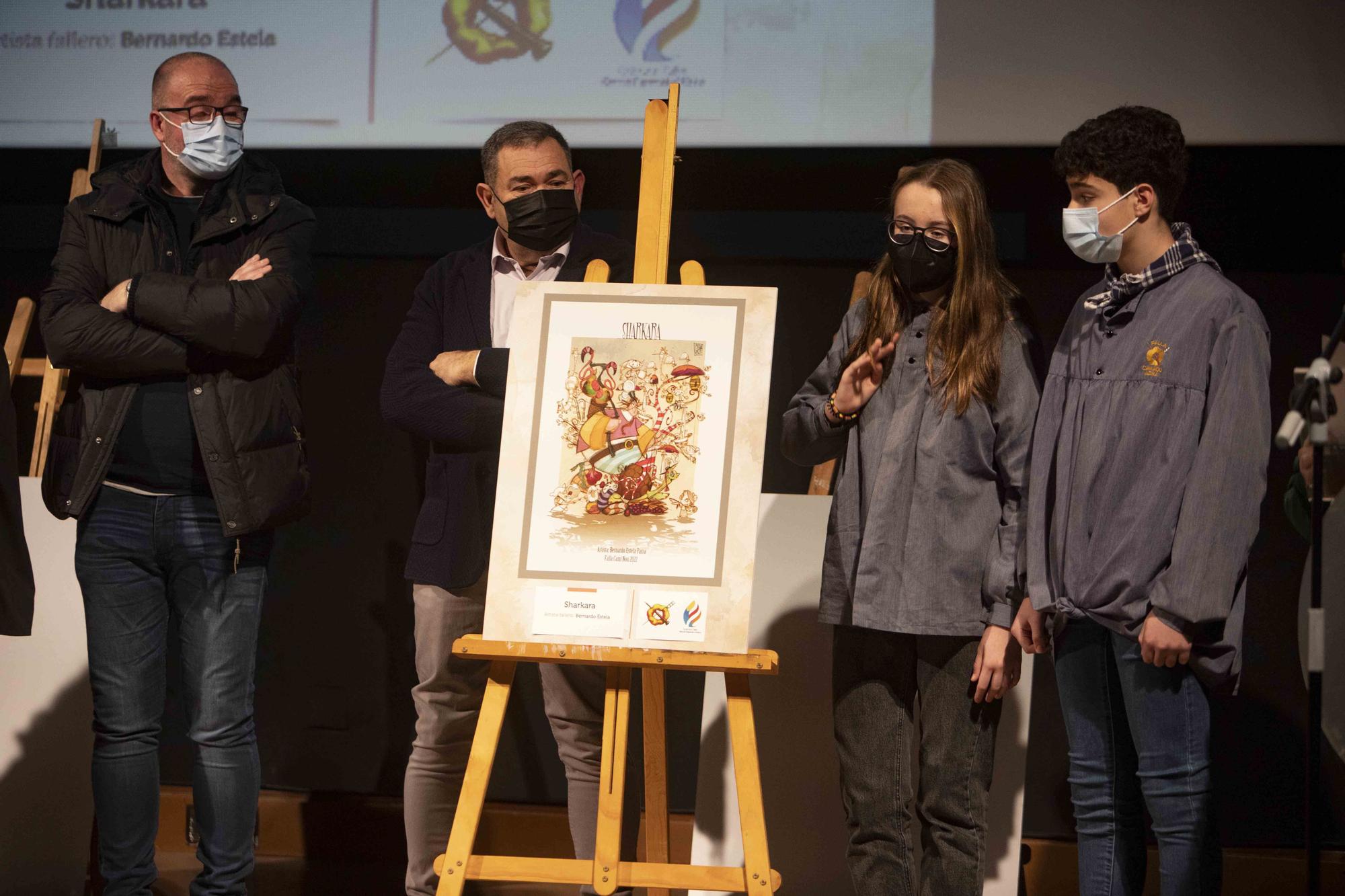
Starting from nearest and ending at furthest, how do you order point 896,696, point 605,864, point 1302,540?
point 605,864
point 896,696
point 1302,540

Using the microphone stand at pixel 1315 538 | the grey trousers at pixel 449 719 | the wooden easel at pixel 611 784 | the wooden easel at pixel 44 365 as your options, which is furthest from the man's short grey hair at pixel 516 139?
the microphone stand at pixel 1315 538

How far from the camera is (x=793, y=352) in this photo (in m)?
3.37

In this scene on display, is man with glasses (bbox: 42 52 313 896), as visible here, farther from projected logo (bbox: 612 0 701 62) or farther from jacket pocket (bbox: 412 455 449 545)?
projected logo (bbox: 612 0 701 62)

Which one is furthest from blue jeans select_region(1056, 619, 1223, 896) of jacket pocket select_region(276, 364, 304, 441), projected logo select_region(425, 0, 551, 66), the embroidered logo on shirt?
projected logo select_region(425, 0, 551, 66)

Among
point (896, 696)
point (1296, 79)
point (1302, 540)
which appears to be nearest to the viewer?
point (896, 696)

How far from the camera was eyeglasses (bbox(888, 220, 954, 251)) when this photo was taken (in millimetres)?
2092

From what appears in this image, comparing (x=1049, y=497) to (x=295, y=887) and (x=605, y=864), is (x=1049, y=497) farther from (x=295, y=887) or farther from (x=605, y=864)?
(x=295, y=887)

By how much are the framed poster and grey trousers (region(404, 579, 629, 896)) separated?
16.2 inches

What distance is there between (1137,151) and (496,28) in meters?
1.88

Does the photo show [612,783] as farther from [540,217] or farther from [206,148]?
[206,148]

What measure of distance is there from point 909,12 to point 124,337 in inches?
79.6

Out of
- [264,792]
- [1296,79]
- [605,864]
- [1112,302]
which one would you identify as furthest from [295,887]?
[1296,79]

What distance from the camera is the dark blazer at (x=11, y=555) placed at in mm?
2080

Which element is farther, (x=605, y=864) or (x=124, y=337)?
(x=124, y=337)
